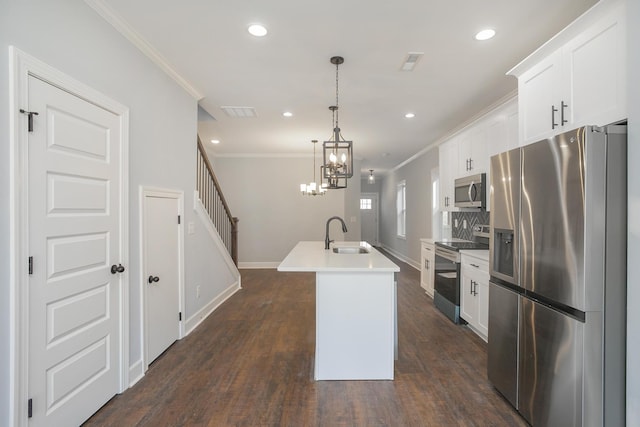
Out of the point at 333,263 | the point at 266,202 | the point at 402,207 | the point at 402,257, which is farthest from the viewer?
the point at 402,207

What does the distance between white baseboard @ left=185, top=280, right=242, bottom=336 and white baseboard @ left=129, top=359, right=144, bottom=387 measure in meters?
0.85

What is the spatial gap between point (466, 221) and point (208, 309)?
4061mm

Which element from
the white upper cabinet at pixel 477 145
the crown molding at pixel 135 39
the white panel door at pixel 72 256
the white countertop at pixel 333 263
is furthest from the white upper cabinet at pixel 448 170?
the white panel door at pixel 72 256

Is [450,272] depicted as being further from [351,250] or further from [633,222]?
[633,222]

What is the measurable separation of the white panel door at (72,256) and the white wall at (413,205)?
5.75 meters

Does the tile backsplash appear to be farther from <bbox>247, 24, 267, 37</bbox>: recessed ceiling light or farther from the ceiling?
<bbox>247, 24, 267, 37</bbox>: recessed ceiling light

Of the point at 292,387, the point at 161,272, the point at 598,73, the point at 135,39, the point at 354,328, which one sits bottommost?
the point at 292,387

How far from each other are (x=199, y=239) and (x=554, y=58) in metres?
3.71

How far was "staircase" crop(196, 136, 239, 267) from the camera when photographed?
4242 millimetres

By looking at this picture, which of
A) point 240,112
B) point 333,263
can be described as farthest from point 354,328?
Answer: point 240,112

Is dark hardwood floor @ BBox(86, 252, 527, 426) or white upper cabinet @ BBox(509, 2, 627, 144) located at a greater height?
white upper cabinet @ BBox(509, 2, 627, 144)

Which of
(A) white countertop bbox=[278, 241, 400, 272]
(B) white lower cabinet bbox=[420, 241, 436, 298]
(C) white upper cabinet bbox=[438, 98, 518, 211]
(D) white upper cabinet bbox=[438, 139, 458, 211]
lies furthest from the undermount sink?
(D) white upper cabinet bbox=[438, 139, 458, 211]

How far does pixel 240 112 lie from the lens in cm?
434

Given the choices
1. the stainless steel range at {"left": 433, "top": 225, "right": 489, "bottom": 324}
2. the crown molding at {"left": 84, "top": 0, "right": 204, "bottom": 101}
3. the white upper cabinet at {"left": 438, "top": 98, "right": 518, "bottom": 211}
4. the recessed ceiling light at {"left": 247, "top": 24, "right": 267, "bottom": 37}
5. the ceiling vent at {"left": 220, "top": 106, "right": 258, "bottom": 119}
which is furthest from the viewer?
the ceiling vent at {"left": 220, "top": 106, "right": 258, "bottom": 119}
